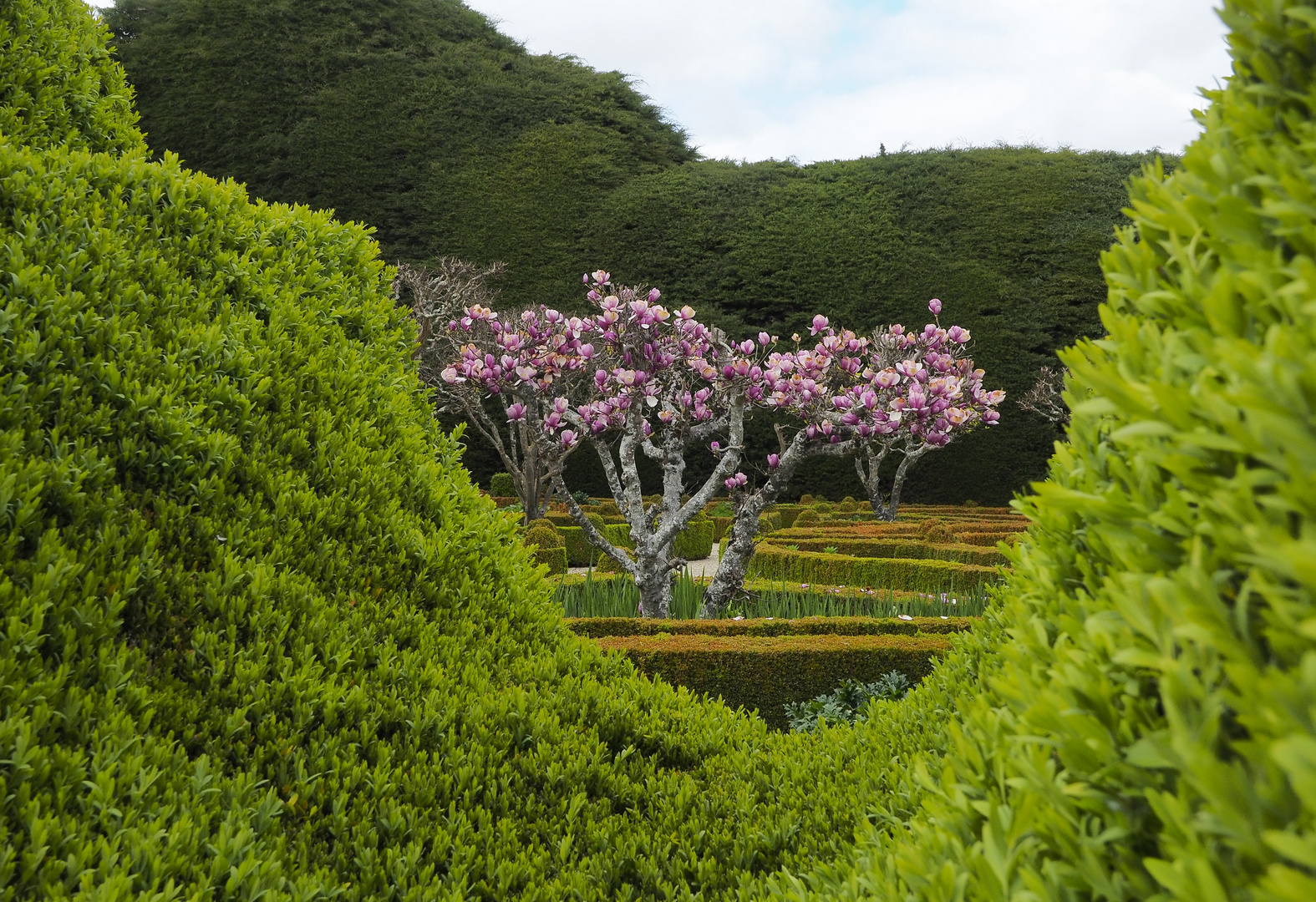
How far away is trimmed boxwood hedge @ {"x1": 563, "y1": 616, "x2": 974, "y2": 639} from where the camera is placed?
18.8 feet

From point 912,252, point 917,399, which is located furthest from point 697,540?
point 912,252

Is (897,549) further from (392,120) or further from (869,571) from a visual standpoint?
(392,120)

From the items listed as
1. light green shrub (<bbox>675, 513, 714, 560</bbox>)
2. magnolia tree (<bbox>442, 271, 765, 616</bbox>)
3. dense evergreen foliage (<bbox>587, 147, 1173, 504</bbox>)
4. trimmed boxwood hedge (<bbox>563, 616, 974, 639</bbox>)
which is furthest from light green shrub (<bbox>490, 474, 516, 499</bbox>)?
trimmed boxwood hedge (<bbox>563, 616, 974, 639</bbox>)

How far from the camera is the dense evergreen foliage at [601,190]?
19.7 meters

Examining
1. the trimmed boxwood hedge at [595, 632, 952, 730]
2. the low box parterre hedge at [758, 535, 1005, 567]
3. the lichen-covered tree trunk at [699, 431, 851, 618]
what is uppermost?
the lichen-covered tree trunk at [699, 431, 851, 618]

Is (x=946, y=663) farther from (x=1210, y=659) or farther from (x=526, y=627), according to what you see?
(x=1210, y=659)

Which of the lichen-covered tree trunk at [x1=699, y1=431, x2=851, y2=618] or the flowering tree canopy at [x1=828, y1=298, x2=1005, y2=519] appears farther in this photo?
the lichen-covered tree trunk at [x1=699, y1=431, x2=851, y2=618]

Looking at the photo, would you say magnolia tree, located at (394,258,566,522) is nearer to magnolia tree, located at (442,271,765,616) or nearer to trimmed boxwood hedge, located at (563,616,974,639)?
magnolia tree, located at (442,271,765,616)

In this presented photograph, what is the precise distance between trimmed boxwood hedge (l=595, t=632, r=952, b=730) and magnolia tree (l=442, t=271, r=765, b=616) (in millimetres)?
1820

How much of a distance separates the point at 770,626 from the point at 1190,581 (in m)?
5.16

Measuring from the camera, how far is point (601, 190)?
22.8 metres

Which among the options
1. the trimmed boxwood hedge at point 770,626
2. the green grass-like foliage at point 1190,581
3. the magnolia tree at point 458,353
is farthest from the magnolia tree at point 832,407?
the magnolia tree at point 458,353

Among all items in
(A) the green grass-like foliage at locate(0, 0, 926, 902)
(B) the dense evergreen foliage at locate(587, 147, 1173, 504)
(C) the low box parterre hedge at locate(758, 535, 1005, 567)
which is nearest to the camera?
(A) the green grass-like foliage at locate(0, 0, 926, 902)

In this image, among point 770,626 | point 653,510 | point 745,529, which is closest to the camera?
point 770,626
